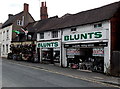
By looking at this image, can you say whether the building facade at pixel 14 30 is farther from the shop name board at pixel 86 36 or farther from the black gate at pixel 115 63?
the black gate at pixel 115 63

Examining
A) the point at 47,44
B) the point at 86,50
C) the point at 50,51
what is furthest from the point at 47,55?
the point at 86,50

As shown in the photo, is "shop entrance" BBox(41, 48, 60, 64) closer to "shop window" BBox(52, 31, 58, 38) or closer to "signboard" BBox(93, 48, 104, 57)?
"shop window" BBox(52, 31, 58, 38)

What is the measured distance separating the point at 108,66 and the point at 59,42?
27.8 ft

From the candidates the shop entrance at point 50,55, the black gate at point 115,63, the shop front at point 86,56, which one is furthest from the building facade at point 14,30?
the black gate at point 115,63

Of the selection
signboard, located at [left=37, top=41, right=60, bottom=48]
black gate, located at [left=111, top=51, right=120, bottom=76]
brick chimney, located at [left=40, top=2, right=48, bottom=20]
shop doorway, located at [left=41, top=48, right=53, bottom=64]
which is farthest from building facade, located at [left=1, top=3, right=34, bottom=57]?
black gate, located at [left=111, top=51, right=120, bottom=76]

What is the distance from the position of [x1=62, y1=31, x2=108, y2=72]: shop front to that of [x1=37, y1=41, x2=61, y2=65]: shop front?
1.55 metres

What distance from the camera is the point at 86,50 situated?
19891mm

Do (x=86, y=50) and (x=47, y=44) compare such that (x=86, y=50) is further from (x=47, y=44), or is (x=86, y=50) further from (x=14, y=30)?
(x=14, y=30)

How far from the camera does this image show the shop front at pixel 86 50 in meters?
17.2

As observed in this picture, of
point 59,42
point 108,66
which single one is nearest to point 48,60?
point 59,42

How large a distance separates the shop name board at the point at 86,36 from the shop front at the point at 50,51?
7.38 ft

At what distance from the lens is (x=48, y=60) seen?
25609 millimetres

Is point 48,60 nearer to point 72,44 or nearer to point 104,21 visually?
point 72,44

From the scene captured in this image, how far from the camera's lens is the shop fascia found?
17016 millimetres
